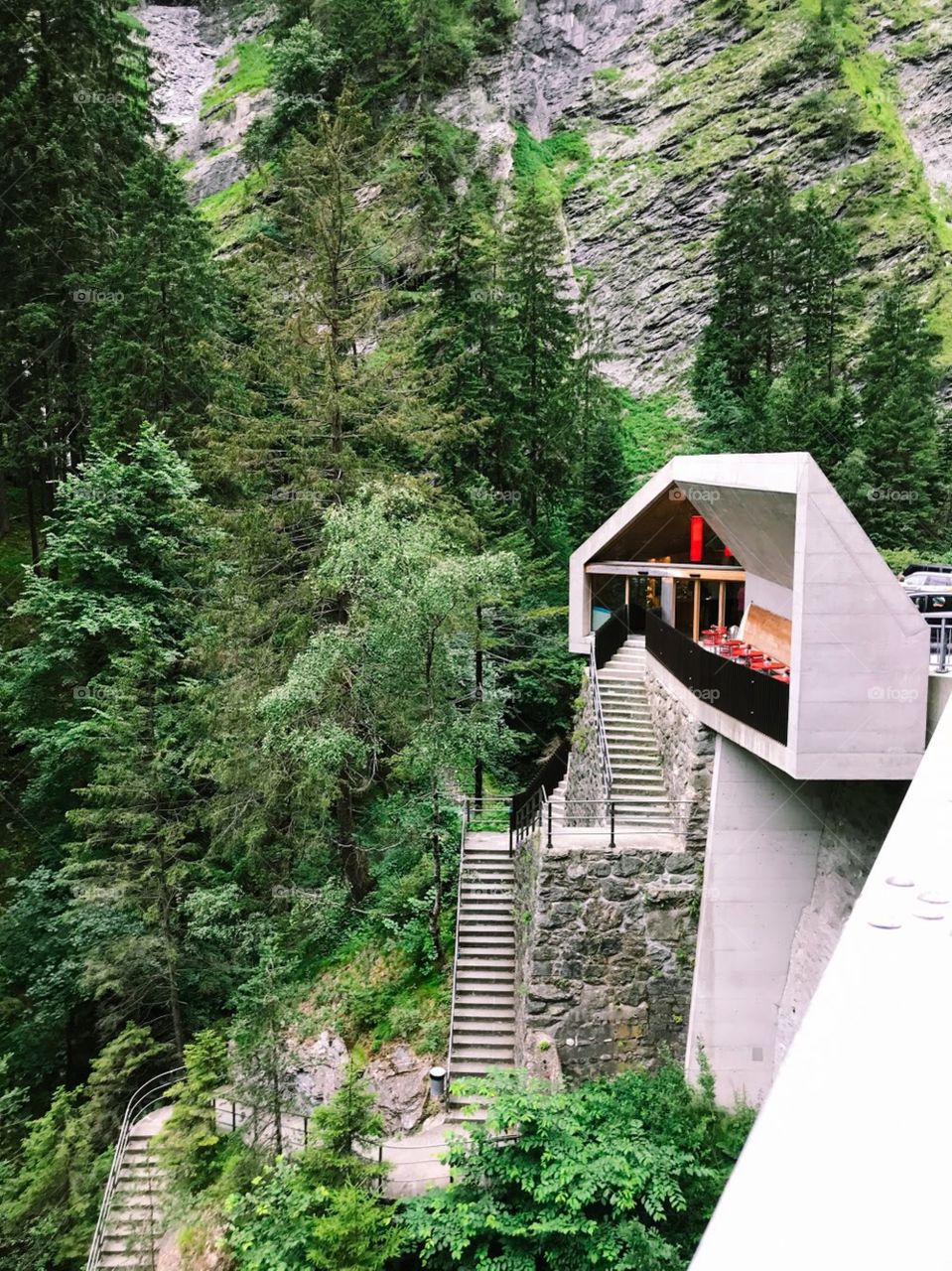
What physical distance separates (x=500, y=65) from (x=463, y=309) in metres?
25.0

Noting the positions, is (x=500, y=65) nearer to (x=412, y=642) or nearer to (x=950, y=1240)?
(x=412, y=642)

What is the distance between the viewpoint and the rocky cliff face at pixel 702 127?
31.7 m

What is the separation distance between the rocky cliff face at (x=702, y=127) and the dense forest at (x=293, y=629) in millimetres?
5686

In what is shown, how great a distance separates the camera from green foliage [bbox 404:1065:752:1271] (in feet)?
25.0

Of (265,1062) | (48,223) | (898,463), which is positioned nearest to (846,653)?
(265,1062)

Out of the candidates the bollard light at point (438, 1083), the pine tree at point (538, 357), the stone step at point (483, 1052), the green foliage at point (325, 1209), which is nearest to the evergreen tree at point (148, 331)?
the pine tree at point (538, 357)

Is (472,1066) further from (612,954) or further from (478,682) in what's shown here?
(478,682)

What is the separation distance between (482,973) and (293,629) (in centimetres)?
678

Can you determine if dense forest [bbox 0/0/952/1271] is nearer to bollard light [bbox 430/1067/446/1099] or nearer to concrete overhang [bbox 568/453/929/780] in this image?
bollard light [bbox 430/1067/446/1099]

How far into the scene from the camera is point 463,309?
21.2 m

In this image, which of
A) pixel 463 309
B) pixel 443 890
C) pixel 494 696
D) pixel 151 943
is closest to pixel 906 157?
pixel 463 309

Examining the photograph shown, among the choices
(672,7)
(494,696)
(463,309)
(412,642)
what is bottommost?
(494,696)

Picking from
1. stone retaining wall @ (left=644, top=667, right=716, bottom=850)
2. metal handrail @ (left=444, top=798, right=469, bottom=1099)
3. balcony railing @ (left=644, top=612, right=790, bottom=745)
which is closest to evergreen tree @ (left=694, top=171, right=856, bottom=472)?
balcony railing @ (left=644, top=612, right=790, bottom=745)

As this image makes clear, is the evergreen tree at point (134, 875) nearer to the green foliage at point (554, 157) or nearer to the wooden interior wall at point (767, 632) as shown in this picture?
the wooden interior wall at point (767, 632)
